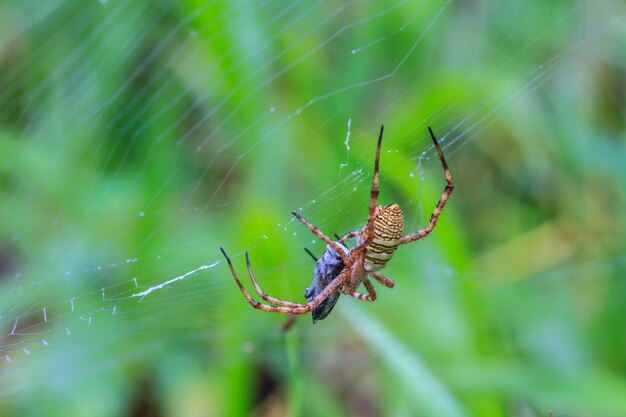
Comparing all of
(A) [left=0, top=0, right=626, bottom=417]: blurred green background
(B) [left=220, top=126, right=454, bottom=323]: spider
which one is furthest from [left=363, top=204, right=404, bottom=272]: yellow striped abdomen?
(A) [left=0, top=0, right=626, bottom=417]: blurred green background

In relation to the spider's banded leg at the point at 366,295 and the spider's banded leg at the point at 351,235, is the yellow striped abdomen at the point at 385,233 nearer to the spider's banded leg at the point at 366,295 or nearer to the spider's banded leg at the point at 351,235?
the spider's banded leg at the point at 351,235

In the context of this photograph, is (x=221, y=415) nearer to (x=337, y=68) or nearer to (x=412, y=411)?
(x=412, y=411)

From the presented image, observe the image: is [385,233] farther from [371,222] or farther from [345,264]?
[345,264]

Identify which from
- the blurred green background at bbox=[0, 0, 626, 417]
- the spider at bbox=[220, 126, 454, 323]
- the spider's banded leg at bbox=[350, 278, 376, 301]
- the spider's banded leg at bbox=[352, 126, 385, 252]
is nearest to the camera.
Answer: the spider's banded leg at bbox=[352, 126, 385, 252]

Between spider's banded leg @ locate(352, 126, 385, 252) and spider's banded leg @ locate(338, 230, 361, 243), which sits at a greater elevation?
spider's banded leg @ locate(338, 230, 361, 243)

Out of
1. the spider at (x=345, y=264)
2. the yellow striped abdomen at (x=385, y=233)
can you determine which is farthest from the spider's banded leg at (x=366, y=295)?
the yellow striped abdomen at (x=385, y=233)

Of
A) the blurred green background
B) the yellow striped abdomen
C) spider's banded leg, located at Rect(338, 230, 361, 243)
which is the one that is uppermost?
the blurred green background

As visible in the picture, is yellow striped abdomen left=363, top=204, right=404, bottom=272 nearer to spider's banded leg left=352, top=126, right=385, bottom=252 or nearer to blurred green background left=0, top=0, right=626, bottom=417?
spider's banded leg left=352, top=126, right=385, bottom=252
